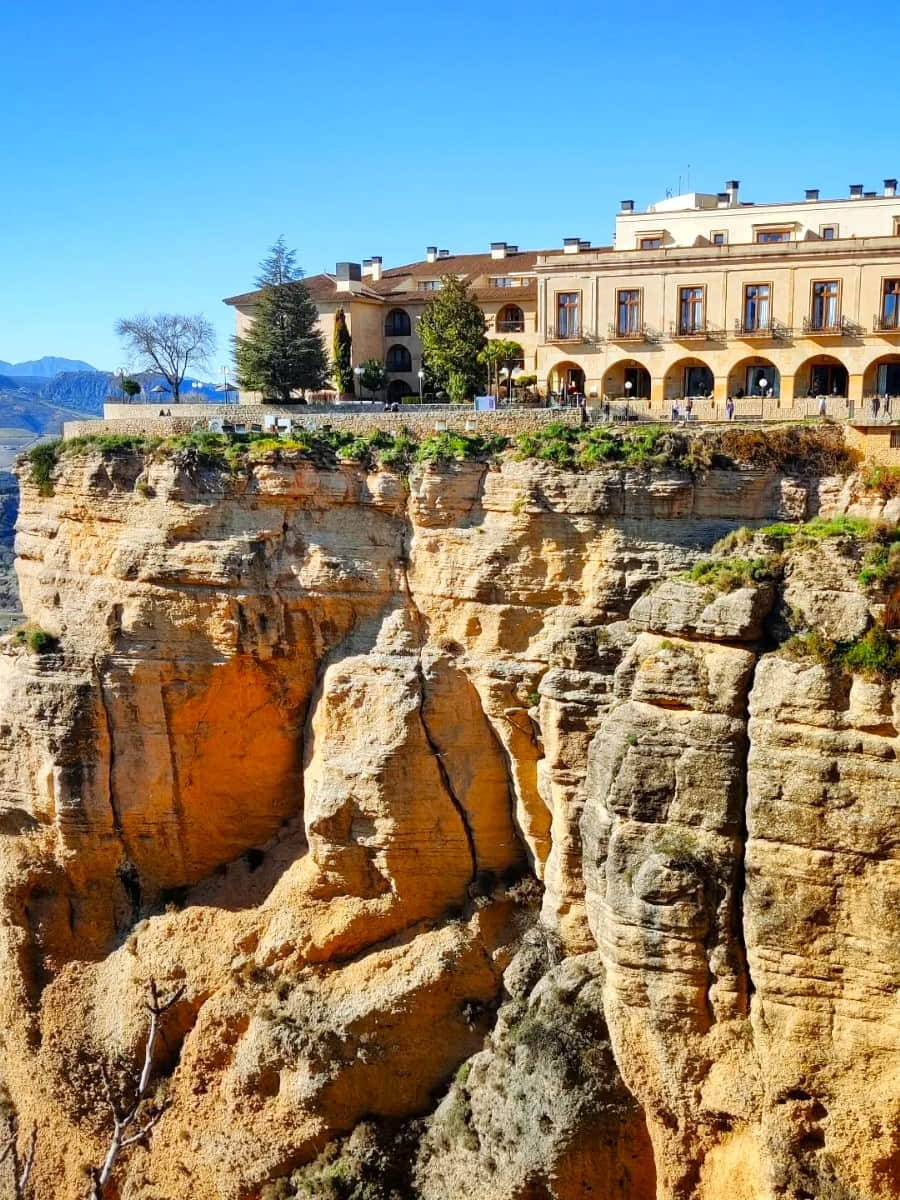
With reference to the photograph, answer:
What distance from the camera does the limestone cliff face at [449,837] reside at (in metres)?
17.1

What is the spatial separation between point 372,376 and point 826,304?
41.2 feet

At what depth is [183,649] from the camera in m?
24.1

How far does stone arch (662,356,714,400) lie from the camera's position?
2841 centimetres

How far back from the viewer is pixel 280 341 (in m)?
30.1

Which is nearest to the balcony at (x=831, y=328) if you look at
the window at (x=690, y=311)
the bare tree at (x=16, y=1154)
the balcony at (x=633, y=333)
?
the window at (x=690, y=311)

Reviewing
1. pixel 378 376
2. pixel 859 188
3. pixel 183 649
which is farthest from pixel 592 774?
pixel 859 188

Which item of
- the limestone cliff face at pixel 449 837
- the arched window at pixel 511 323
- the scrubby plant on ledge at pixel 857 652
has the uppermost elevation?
the arched window at pixel 511 323

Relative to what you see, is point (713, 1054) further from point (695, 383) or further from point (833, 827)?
point (695, 383)

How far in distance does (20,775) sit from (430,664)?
30.6 feet

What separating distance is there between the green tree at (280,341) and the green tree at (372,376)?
8.37ft

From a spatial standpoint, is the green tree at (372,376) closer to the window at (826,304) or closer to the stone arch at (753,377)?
the stone arch at (753,377)

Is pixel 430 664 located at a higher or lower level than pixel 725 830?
higher

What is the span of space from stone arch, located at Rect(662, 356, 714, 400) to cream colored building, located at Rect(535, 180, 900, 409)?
0.10ft

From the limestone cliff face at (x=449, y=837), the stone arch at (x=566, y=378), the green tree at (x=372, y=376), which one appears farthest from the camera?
the green tree at (x=372, y=376)
